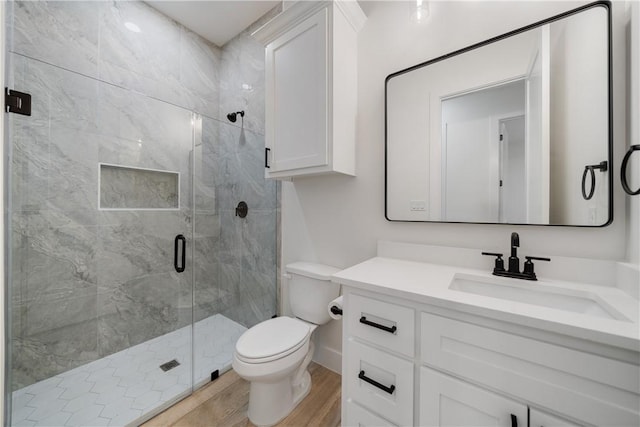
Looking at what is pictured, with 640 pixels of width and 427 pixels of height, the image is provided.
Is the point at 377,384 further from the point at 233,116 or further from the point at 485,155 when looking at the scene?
the point at 233,116

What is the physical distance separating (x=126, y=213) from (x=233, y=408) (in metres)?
1.60

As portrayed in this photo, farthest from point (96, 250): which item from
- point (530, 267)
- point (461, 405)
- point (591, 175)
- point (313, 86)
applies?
point (591, 175)

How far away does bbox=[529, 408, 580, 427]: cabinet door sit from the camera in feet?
2.05

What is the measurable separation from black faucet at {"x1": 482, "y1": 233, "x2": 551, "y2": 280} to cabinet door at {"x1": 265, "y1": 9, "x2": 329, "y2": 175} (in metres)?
0.94

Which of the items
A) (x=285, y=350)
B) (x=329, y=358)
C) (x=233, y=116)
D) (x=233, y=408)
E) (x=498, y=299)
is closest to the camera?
(x=498, y=299)

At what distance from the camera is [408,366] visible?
2.79 feet

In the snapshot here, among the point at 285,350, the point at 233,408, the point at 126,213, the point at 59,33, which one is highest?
the point at 59,33

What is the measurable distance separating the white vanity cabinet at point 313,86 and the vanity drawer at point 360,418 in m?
1.10

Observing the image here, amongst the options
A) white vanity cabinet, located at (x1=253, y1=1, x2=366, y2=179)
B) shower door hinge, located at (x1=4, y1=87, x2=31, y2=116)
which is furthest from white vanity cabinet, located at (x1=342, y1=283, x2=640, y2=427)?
shower door hinge, located at (x1=4, y1=87, x2=31, y2=116)

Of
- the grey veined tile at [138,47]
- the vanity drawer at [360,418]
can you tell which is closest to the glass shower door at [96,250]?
the grey veined tile at [138,47]

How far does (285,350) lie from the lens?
4.12ft

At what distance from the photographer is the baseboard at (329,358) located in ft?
5.47

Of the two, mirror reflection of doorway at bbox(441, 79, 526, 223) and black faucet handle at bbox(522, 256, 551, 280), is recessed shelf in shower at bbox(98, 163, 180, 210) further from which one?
black faucet handle at bbox(522, 256, 551, 280)

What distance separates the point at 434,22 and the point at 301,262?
1634 mm
